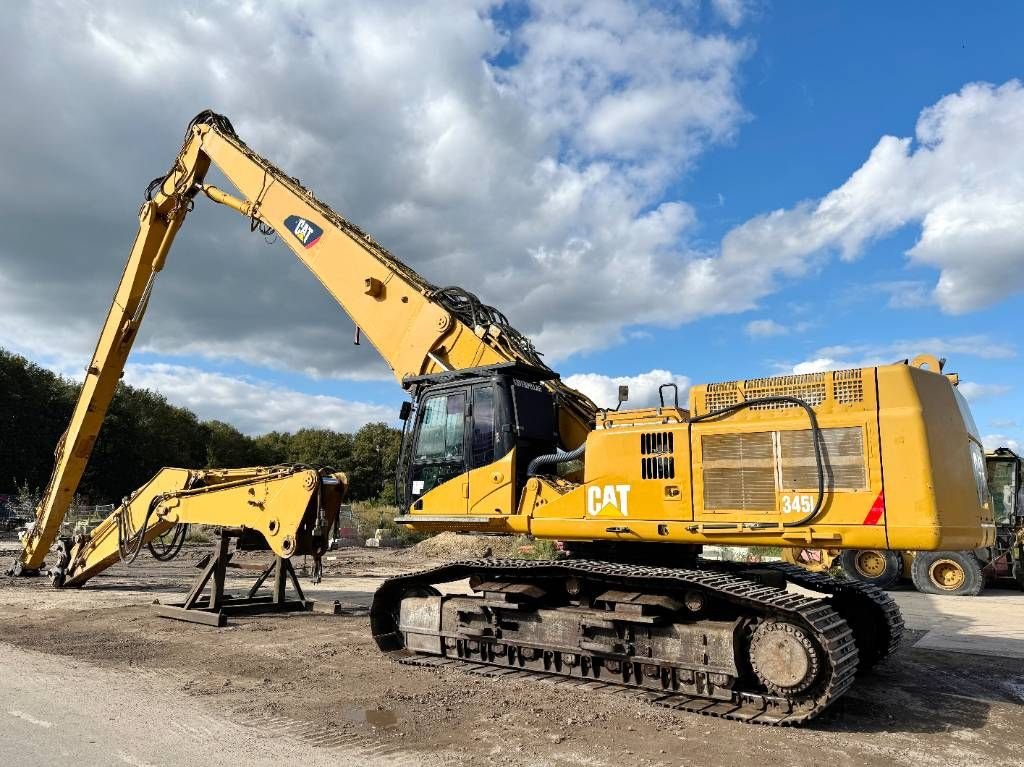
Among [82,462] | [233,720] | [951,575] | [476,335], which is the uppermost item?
[476,335]

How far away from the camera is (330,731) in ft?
18.9

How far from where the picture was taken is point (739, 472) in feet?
21.4

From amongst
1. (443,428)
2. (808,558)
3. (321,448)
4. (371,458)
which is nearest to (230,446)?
(321,448)

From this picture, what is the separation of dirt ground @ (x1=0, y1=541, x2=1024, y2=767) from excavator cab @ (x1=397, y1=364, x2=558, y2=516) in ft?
5.95

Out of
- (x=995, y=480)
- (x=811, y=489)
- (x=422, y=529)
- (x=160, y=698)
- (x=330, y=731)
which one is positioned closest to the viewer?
(x=330, y=731)

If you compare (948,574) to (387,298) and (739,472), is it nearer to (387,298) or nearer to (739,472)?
(739,472)

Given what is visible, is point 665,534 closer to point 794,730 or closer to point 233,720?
point 794,730

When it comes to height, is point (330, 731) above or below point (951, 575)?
below

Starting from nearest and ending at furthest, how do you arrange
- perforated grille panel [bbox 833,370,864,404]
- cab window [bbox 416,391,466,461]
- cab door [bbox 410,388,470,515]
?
1. perforated grille panel [bbox 833,370,864,404]
2. cab door [bbox 410,388,470,515]
3. cab window [bbox 416,391,466,461]

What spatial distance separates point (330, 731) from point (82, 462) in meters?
11.7

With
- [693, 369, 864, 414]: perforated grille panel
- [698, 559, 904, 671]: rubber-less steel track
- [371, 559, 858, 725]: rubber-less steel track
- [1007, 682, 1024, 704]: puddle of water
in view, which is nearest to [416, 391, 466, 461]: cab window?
[371, 559, 858, 725]: rubber-less steel track

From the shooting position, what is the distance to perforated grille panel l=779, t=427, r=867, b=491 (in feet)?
19.9

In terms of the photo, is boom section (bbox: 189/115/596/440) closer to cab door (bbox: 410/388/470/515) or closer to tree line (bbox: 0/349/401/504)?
cab door (bbox: 410/388/470/515)

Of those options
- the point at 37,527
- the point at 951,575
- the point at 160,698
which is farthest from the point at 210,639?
the point at 951,575
